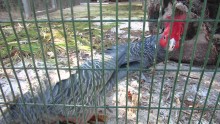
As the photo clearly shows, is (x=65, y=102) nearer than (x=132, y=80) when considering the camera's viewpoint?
Yes

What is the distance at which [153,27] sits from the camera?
141 inches

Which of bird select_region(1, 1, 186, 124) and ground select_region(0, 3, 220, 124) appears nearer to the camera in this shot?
bird select_region(1, 1, 186, 124)

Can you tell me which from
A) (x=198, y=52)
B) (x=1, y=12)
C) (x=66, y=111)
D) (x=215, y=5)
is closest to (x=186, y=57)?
(x=198, y=52)

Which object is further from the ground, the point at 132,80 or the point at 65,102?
the point at 65,102

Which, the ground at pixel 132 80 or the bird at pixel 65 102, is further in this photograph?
the ground at pixel 132 80

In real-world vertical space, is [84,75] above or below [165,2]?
below

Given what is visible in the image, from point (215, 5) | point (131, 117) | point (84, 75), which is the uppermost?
point (215, 5)

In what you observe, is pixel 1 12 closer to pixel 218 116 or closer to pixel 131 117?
pixel 131 117

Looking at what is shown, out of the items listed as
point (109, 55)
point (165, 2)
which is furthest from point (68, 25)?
point (109, 55)

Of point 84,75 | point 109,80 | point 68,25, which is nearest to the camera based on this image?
point 84,75

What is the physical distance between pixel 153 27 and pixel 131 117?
194 centimetres

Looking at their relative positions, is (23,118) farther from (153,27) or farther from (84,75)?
(153,27)

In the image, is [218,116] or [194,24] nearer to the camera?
[218,116]

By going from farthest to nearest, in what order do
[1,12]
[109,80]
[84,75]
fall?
1. [1,12]
2. [109,80]
3. [84,75]
